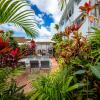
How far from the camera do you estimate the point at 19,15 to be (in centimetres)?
366

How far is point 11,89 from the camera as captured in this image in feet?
13.7

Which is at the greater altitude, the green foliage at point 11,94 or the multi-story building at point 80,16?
the multi-story building at point 80,16

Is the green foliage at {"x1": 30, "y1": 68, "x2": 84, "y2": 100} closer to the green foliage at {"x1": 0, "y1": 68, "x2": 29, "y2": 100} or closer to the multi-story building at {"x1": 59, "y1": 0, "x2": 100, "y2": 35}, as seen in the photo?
the green foliage at {"x1": 0, "y1": 68, "x2": 29, "y2": 100}

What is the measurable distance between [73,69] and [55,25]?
58302mm

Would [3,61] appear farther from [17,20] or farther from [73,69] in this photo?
[73,69]

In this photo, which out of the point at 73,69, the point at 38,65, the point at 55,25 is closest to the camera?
the point at 73,69

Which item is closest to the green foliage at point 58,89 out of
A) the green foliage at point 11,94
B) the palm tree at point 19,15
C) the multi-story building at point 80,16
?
the green foliage at point 11,94

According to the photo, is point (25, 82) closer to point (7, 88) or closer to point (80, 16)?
point (7, 88)

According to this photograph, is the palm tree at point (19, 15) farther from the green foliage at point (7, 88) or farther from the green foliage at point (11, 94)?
the green foliage at point (11, 94)


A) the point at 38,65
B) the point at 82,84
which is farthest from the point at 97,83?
the point at 38,65

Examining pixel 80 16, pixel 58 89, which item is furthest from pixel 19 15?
pixel 80 16

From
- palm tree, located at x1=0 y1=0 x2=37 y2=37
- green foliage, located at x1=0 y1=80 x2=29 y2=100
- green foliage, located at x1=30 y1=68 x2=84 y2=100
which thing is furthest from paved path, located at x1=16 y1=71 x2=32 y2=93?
palm tree, located at x1=0 y1=0 x2=37 y2=37

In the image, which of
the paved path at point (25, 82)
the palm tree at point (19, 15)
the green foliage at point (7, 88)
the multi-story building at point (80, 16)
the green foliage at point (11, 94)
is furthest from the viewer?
the multi-story building at point (80, 16)

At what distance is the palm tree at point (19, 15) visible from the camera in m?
3.42
